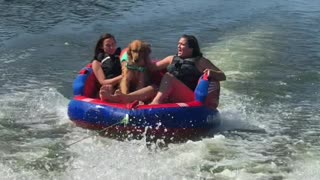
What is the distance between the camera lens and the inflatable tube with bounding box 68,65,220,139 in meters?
5.27

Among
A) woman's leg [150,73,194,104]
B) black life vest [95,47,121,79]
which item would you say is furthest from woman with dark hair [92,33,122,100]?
woman's leg [150,73,194,104]

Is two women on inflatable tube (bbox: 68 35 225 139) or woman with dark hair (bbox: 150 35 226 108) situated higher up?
woman with dark hair (bbox: 150 35 226 108)

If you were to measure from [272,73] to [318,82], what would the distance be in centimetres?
70

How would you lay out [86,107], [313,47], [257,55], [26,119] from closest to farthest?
[86,107] → [26,119] → [257,55] → [313,47]

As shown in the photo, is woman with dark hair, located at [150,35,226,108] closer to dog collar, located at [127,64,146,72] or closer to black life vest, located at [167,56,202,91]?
black life vest, located at [167,56,202,91]

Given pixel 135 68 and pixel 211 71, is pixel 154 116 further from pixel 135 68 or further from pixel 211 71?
pixel 211 71

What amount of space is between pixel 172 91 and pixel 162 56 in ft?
11.8

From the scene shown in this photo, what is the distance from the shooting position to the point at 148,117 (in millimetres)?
5250

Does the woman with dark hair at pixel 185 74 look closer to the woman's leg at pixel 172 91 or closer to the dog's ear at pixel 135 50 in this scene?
the woman's leg at pixel 172 91

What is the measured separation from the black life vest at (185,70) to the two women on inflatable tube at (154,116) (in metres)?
0.15

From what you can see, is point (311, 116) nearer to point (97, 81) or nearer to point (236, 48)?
point (97, 81)

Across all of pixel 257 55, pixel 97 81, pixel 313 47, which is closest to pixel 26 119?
pixel 97 81

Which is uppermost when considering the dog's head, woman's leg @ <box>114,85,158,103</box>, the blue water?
the dog's head

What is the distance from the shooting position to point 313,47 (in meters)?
9.96
